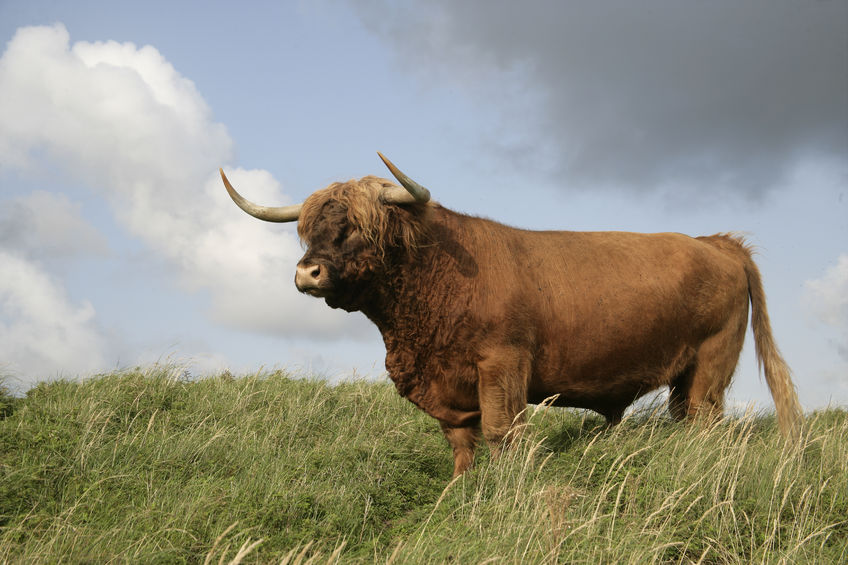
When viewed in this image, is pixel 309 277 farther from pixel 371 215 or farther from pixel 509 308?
pixel 509 308

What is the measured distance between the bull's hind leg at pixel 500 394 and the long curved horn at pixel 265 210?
2395 mm

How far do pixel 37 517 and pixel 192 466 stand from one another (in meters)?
1.40

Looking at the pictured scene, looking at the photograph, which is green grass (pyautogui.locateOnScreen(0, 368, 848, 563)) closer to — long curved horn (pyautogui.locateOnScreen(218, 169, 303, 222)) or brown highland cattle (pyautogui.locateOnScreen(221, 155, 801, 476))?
brown highland cattle (pyautogui.locateOnScreen(221, 155, 801, 476))

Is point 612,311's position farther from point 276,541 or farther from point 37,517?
point 37,517

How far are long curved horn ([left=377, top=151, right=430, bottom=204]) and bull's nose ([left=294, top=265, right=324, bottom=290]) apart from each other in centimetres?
100

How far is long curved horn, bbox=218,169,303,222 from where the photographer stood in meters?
7.07

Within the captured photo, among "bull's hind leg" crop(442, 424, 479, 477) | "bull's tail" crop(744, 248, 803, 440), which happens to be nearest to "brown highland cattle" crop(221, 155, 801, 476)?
"bull's hind leg" crop(442, 424, 479, 477)

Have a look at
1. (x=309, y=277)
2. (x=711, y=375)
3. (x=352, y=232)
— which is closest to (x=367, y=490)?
(x=309, y=277)

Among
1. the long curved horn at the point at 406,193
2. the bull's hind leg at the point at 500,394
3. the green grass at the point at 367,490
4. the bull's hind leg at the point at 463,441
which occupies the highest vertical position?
the long curved horn at the point at 406,193

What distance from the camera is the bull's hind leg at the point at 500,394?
6.02 m

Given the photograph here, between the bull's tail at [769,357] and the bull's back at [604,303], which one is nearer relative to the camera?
the bull's back at [604,303]

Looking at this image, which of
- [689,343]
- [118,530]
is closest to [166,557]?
[118,530]

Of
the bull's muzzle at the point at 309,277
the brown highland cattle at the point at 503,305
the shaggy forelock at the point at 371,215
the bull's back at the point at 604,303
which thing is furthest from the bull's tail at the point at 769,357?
the bull's muzzle at the point at 309,277

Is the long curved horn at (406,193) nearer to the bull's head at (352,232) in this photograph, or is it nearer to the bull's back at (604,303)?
the bull's head at (352,232)
